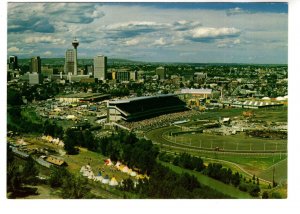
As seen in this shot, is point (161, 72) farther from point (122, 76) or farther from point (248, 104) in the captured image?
point (248, 104)

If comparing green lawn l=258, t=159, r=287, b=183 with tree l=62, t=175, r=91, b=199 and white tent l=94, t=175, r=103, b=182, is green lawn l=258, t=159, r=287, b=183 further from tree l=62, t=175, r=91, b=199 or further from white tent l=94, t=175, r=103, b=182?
tree l=62, t=175, r=91, b=199

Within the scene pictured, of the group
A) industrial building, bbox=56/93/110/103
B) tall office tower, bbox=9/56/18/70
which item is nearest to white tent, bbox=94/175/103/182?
industrial building, bbox=56/93/110/103

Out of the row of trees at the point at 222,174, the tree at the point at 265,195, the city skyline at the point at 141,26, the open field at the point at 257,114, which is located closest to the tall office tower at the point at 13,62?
the city skyline at the point at 141,26
